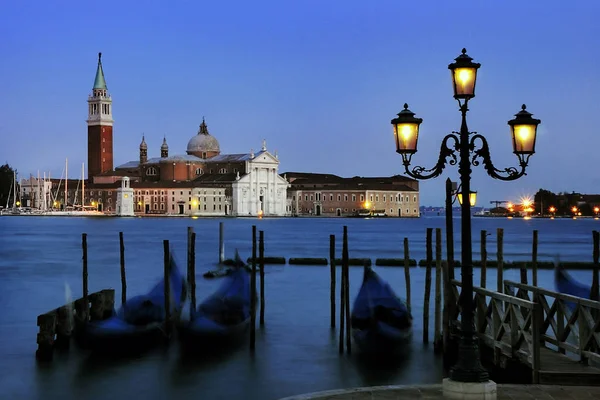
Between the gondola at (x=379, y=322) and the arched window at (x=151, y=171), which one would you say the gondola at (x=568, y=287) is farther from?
the arched window at (x=151, y=171)

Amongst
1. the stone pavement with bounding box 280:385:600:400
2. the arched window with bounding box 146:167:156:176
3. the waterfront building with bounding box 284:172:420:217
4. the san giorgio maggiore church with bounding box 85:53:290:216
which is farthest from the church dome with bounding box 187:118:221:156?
the stone pavement with bounding box 280:385:600:400

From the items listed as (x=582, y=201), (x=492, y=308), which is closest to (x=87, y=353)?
(x=492, y=308)

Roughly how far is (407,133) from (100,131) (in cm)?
9461

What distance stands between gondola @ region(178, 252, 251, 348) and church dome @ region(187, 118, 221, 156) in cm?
8998

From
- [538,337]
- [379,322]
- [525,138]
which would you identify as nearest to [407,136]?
[525,138]

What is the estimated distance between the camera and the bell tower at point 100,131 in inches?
3875

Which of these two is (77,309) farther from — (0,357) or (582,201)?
(582,201)

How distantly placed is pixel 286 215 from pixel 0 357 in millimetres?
90915

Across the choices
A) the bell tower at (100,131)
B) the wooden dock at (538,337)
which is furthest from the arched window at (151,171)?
the wooden dock at (538,337)

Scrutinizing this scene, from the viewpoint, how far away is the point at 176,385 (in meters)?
10.0

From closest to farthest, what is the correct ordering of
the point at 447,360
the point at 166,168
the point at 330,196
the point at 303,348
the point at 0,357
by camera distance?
the point at 447,360, the point at 0,357, the point at 303,348, the point at 166,168, the point at 330,196

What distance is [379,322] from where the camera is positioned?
1157 cm

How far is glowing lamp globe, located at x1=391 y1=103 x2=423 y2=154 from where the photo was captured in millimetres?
6473

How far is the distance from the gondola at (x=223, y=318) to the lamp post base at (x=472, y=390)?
19.3ft
